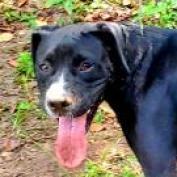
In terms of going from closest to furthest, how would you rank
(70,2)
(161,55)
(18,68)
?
(161,55), (18,68), (70,2)

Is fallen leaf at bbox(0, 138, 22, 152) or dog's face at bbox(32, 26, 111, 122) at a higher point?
dog's face at bbox(32, 26, 111, 122)

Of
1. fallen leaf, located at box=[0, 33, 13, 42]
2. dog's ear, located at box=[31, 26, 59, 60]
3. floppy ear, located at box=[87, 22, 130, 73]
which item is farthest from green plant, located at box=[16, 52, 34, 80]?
floppy ear, located at box=[87, 22, 130, 73]

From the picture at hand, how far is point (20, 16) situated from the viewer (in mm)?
6508

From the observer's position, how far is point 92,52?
3.81 metres

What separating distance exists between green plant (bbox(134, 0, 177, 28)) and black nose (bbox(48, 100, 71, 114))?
98.7 inches

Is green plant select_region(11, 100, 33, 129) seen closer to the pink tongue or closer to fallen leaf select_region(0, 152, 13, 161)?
fallen leaf select_region(0, 152, 13, 161)

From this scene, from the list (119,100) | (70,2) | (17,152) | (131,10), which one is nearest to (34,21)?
(70,2)

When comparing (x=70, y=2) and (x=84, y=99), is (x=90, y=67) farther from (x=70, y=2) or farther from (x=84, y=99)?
(x=70, y=2)

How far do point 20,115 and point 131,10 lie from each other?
168cm

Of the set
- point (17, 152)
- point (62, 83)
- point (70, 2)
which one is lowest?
point (17, 152)

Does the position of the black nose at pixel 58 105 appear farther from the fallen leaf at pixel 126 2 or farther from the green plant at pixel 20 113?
the fallen leaf at pixel 126 2

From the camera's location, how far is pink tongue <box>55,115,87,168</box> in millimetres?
3906

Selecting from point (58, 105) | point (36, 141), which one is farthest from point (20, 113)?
point (58, 105)

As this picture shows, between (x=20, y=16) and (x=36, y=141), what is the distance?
1.68 m
